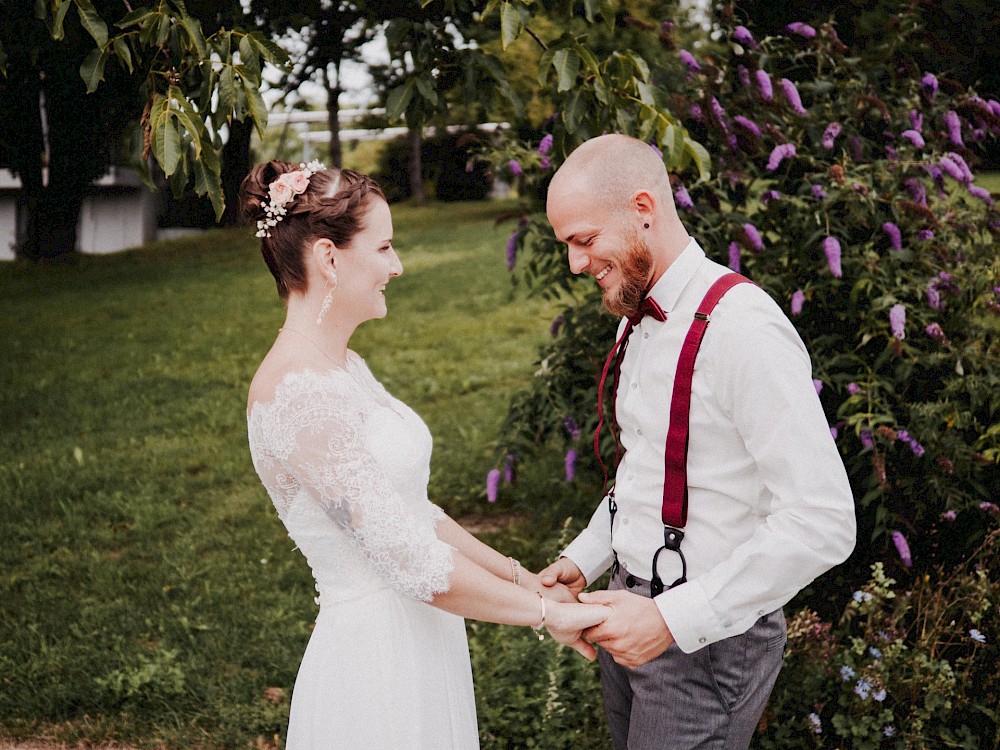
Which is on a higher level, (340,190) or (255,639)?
(340,190)

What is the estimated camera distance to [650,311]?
2.23 m

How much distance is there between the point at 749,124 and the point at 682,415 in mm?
2361

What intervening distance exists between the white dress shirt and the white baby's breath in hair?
943 mm

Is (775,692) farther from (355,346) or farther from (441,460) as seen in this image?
(355,346)

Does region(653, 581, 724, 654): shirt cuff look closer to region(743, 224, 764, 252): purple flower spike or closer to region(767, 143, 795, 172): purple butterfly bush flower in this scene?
region(743, 224, 764, 252): purple flower spike

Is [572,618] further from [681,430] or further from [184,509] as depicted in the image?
[184,509]

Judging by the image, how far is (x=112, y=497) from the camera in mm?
6473

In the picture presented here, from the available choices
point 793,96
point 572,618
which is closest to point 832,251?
point 793,96

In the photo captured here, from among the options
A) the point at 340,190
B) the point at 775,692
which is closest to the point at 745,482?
the point at 340,190

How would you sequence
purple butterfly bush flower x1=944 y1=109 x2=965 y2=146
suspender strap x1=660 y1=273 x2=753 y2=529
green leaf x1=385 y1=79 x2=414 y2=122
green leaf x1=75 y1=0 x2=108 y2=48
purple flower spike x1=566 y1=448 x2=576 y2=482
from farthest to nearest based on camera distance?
purple flower spike x1=566 y1=448 x2=576 y2=482
purple butterfly bush flower x1=944 y1=109 x2=965 y2=146
green leaf x1=385 y1=79 x2=414 y2=122
green leaf x1=75 y1=0 x2=108 y2=48
suspender strap x1=660 y1=273 x2=753 y2=529

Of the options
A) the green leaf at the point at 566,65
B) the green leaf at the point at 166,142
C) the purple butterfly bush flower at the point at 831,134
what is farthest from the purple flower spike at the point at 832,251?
the green leaf at the point at 166,142

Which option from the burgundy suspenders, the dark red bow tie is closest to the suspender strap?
the burgundy suspenders

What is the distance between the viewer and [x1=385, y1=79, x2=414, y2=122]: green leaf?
3.11 meters

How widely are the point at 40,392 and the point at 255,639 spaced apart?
5571 millimetres
